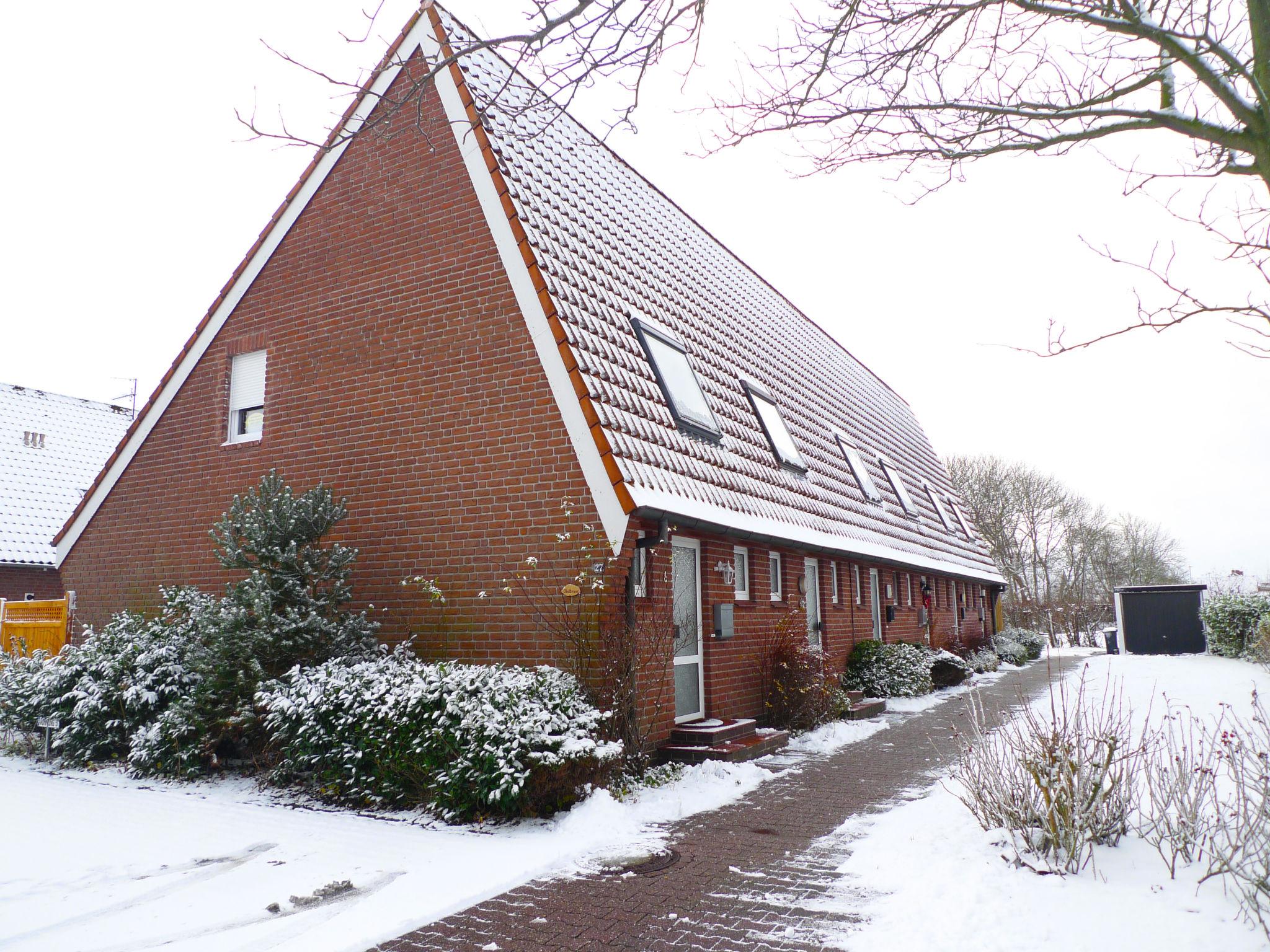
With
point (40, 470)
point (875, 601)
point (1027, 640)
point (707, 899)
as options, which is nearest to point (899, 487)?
point (875, 601)

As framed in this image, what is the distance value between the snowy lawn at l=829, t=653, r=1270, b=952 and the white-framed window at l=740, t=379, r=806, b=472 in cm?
693

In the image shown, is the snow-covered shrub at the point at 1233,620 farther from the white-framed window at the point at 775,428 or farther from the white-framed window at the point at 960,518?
the white-framed window at the point at 775,428

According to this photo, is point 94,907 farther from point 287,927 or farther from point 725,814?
point 725,814

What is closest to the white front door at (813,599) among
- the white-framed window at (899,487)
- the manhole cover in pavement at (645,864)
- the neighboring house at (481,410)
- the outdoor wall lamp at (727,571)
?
the neighboring house at (481,410)

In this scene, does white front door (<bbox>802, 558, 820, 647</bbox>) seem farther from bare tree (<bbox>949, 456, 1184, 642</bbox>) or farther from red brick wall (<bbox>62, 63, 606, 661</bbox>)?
bare tree (<bbox>949, 456, 1184, 642</bbox>)

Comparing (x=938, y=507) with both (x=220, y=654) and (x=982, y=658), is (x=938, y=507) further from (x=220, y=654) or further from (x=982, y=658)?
(x=220, y=654)

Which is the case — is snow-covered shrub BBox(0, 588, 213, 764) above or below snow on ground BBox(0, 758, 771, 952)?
above

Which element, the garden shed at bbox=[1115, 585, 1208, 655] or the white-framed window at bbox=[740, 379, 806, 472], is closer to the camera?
the white-framed window at bbox=[740, 379, 806, 472]

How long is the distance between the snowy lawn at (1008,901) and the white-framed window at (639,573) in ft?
10.1

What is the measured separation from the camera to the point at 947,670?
18.5 metres

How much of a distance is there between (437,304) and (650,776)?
5.63 metres

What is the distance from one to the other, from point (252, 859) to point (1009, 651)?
2343cm

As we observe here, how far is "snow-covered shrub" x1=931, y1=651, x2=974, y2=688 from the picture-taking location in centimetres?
1780

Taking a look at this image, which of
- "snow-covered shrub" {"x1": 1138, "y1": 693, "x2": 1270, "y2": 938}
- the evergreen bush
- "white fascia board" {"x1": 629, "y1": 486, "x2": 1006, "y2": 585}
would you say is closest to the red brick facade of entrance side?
"white fascia board" {"x1": 629, "y1": 486, "x2": 1006, "y2": 585}
